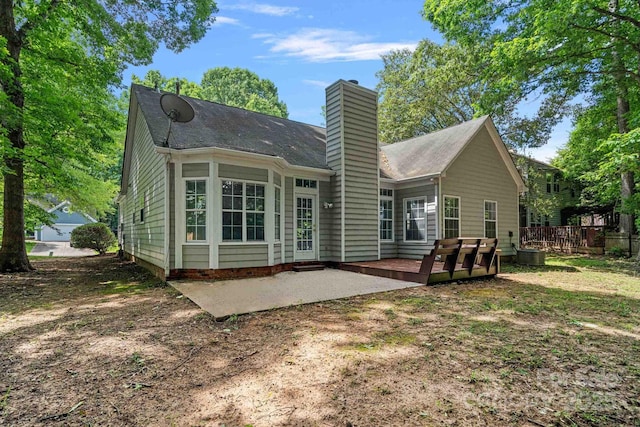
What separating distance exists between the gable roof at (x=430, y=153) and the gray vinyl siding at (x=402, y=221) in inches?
21.9

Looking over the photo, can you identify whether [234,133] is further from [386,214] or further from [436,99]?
[436,99]

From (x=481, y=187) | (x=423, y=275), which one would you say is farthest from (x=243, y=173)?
(x=481, y=187)

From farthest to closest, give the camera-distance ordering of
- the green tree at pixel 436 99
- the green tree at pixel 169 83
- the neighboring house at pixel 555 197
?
the green tree at pixel 169 83
the neighboring house at pixel 555 197
the green tree at pixel 436 99

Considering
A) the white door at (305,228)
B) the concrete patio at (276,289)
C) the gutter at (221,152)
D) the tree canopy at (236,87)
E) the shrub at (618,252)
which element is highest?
the tree canopy at (236,87)

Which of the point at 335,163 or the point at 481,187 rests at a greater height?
the point at 335,163

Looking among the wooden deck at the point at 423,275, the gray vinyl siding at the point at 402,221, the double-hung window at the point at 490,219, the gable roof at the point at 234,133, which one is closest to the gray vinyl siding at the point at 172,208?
the gable roof at the point at 234,133

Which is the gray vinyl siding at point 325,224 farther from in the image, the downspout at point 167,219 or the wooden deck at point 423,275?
the downspout at point 167,219

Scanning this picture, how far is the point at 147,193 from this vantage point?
956 centimetres

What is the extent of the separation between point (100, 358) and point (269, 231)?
504cm

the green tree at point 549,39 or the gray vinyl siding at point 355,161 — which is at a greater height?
the green tree at point 549,39

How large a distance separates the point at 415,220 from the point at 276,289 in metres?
6.29

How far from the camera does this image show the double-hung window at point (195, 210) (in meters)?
7.38

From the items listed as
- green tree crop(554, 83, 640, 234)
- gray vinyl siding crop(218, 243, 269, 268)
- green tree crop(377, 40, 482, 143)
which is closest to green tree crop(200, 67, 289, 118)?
green tree crop(377, 40, 482, 143)

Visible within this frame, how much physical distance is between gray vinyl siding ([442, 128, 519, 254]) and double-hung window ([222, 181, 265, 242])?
6.12 metres
